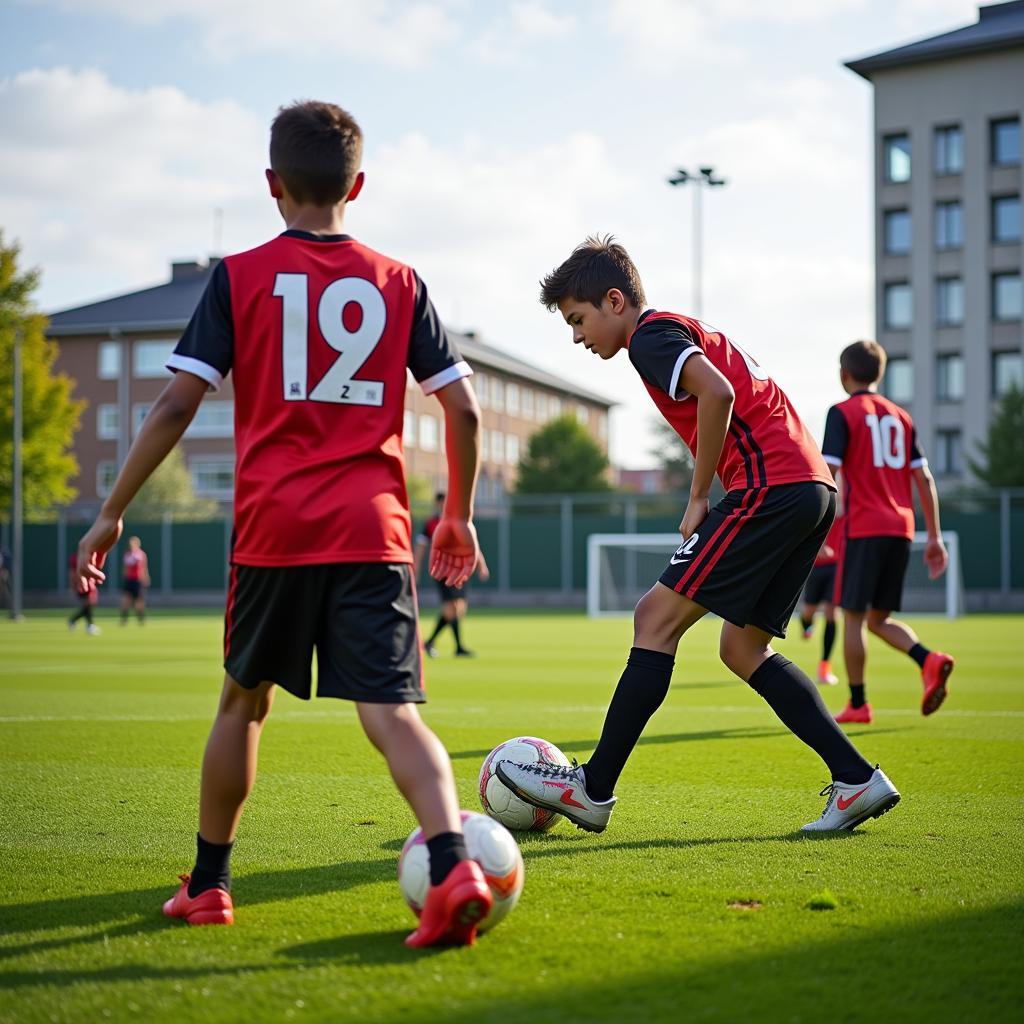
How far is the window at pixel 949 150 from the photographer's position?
5556 centimetres

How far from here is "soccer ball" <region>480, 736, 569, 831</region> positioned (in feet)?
16.2

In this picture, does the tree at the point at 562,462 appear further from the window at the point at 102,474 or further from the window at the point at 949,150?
the window at the point at 102,474

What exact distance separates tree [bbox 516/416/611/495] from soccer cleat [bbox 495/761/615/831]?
56.9 metres

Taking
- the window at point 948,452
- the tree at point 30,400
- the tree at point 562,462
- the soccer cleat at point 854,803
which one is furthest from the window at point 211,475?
the soccer cleat at point 854,803

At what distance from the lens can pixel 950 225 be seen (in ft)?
184

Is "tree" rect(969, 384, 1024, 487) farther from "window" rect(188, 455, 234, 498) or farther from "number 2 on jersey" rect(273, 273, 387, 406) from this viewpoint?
"number 2 on jersey" rect(273, 273, 387, 406)

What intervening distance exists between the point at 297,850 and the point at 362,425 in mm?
1879

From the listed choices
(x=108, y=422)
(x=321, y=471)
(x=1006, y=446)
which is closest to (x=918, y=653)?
(x=321, y=471)

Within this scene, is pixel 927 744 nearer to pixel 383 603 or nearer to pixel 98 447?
pixel 383 603

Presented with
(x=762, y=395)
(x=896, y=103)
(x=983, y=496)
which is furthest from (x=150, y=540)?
(x=762, y=395)

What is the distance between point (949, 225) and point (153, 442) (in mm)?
57540

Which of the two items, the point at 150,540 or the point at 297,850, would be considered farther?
the point at 150,540

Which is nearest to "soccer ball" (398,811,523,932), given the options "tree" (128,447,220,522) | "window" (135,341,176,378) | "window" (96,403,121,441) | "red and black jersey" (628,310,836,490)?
"red and black jersey" (628,310,836,490)

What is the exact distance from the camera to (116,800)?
5660mm
